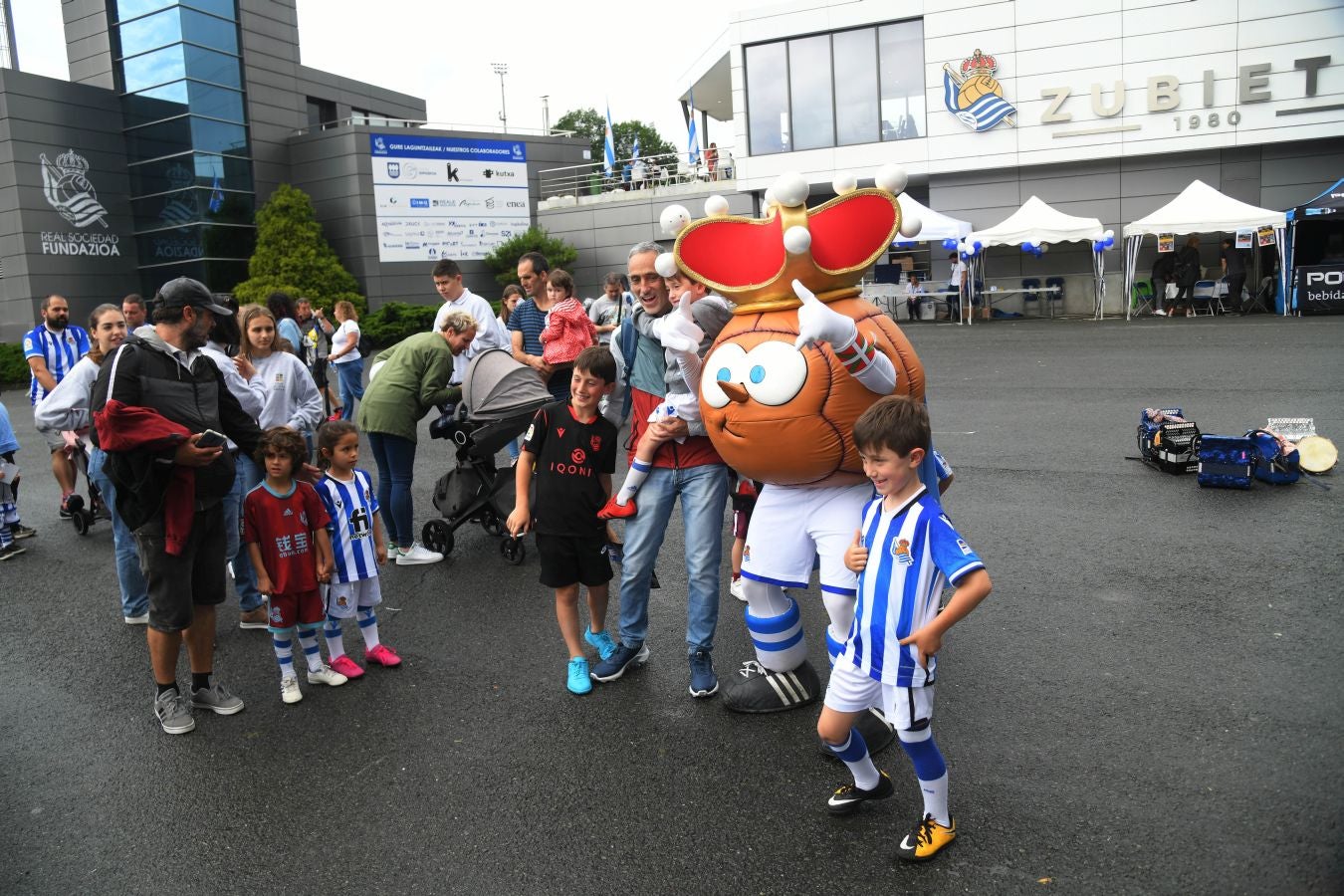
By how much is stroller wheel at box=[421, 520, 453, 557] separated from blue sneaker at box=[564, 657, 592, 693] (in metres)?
2.63

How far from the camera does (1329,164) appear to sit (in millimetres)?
23312

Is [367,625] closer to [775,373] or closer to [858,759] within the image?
[775,373]

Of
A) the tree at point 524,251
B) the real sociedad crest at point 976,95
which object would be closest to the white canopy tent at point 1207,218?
the real sociedad crest at point 976,95

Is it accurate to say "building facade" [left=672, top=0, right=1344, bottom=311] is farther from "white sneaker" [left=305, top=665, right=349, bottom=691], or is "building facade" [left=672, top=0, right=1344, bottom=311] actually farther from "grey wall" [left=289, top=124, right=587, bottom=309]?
"white sneaker" [left=305, top=665, right=349, bottom=691]

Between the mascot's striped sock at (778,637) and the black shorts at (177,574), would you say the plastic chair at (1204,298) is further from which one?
the black shorts at (177,574)

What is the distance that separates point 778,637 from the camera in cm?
419

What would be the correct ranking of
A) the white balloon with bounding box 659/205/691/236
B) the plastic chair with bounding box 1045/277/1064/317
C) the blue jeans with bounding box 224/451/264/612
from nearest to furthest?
1. the white balloon with bounding box 659/205/691/236
2. the blue jeans with bounding box 224/451/264/612
3. the plastic chair with bounding box 1045/277/1064/317

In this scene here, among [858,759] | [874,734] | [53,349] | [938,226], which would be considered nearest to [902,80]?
[938,226]

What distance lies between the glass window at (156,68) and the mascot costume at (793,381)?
31.2 m

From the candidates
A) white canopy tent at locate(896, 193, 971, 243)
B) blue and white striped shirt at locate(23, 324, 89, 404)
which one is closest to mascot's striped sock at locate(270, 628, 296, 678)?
blue and white striped shirt at locate(23, 324, 89, 404)

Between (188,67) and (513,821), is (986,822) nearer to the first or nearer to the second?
(513,821)

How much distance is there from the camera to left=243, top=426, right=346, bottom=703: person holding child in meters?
4.79

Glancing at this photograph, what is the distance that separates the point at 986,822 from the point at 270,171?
33863mm

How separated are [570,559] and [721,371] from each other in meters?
1.28
